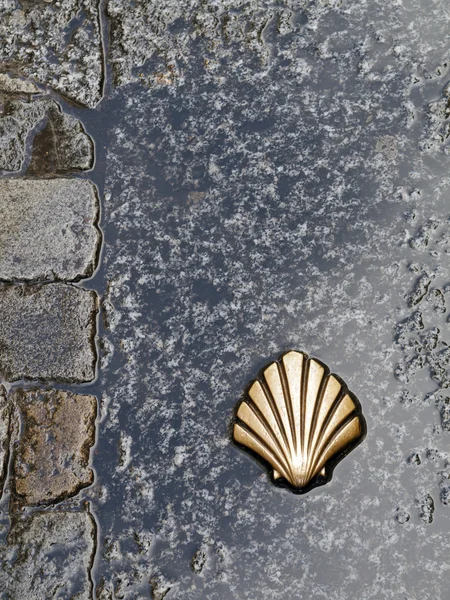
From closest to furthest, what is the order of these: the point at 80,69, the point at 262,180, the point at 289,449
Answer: the point at 289,449 < the point at 262,180 < the point at 80,69

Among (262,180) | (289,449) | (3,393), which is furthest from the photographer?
(262,180)

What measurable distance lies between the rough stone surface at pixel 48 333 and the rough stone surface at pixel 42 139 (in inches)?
18.3

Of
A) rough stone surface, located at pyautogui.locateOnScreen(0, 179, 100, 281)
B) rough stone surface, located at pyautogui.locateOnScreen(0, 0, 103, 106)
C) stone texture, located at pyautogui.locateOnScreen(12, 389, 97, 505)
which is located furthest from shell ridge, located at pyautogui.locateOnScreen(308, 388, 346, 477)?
rough stone surface, located at pyautogui.locateOnScreen(0, 0, 103, 106)

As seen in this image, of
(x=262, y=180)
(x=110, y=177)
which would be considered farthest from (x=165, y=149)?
(x=262, y=180)

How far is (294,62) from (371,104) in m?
0.33

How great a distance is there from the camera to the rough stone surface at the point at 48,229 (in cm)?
234

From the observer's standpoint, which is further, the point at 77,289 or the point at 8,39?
the point at 8,39

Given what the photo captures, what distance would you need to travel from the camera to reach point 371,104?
97.5 inches

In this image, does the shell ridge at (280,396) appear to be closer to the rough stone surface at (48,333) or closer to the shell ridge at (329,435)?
the shell ridge at (329,435)

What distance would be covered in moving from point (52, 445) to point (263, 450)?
2.22 ft

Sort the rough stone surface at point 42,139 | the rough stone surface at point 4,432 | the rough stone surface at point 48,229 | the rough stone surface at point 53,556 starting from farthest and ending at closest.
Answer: the rough stone surface at point 42,139 → the rough stone surface at point 48,229 → the rough stone surface at point 4,432 → the rough stone surface at point 53,556

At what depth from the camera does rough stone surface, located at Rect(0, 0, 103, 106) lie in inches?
101

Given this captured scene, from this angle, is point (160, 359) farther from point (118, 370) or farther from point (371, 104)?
point (371, 104)

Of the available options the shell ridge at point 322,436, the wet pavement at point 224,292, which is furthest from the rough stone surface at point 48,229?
the shell ridge at point 322,436
